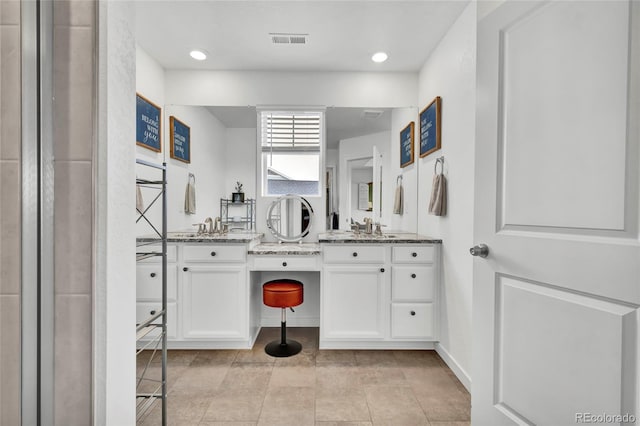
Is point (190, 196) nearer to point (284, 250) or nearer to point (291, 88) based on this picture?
point (284, 250)

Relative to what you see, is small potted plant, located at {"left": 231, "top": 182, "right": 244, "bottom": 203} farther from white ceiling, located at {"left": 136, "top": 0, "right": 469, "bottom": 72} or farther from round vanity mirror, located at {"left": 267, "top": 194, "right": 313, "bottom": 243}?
white ceiling, located at {"left": 136, "top": 0, "right": 469, "bottom": 72}

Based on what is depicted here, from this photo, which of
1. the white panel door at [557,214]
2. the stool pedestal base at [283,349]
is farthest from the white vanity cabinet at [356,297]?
the white panel door at [557,214]

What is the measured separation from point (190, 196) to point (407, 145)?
2.14 metres

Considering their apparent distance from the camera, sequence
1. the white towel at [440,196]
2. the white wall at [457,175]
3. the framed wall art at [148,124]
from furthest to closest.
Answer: the framed wall art at [148,124], the white towel at [440,196], the white wall at [457,175]

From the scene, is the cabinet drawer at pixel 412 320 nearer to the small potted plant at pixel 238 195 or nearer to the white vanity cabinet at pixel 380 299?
the white vanity cabinet at pixel 380 299

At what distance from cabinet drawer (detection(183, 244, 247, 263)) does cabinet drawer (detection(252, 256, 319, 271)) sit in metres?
0.14

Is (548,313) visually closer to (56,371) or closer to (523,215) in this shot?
(523,215)

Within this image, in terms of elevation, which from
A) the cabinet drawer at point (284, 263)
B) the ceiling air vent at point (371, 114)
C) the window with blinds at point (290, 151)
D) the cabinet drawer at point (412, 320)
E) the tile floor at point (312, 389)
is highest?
the ceiling air vent at point (371, 114)

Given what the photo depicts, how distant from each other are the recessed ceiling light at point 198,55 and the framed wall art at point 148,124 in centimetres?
56

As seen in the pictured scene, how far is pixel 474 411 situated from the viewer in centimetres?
127

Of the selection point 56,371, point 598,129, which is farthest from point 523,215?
point 56,371

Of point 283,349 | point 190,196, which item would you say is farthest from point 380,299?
point 190,196

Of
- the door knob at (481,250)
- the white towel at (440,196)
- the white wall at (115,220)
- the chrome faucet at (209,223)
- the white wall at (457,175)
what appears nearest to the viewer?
the white wall at (115,220)

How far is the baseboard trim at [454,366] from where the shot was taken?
1876 millimetres
